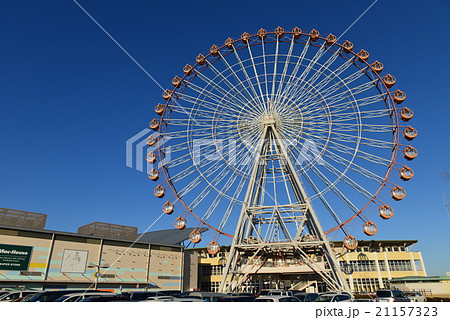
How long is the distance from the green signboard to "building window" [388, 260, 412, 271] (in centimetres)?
5712

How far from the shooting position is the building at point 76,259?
33.7 meters

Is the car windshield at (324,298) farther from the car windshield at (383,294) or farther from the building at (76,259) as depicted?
the building at (76,259)

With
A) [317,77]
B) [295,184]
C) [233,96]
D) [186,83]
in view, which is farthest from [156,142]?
[317,77]

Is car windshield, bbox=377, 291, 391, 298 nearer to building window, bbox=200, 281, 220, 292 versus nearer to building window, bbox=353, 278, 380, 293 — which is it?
building window, bbox=353, 278, 380, 293

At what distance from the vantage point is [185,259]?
5256 centimetres

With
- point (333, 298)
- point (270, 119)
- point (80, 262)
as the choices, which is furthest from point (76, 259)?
point (333, 298)

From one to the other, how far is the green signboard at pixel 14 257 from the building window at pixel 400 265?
5712 cm

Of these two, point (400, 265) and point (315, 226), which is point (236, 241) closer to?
point (315, 226)

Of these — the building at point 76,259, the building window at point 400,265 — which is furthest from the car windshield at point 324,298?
the building window at point 400,265

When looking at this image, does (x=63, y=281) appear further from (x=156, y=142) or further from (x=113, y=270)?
(x=156, y=142)

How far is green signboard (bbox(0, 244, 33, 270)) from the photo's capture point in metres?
32.8

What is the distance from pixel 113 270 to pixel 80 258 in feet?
16.4

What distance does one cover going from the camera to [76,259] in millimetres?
37938

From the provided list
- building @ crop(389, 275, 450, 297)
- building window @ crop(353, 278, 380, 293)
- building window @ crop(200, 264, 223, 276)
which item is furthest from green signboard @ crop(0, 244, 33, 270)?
building window @ crop(353, 278, 380, 293)
